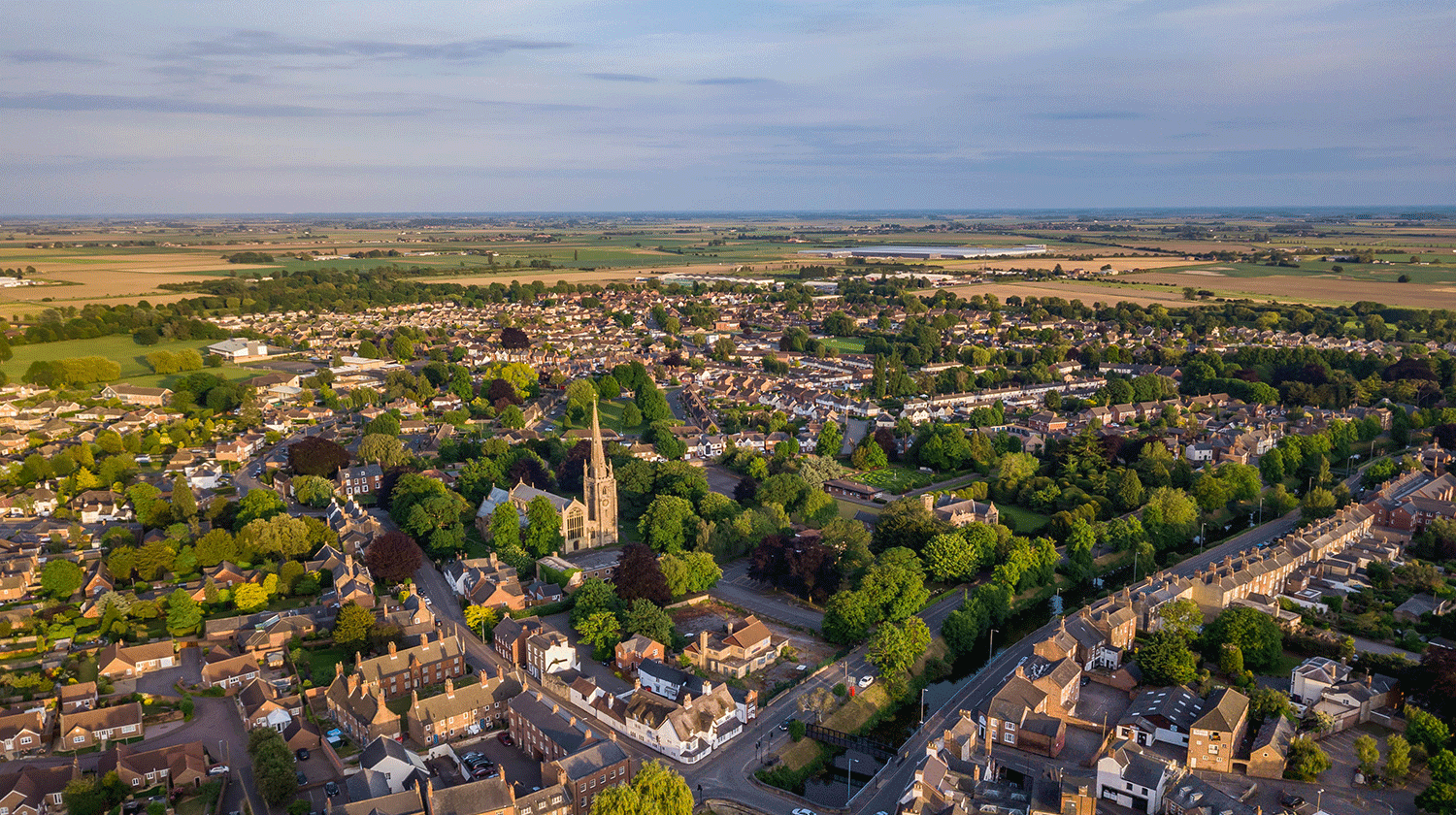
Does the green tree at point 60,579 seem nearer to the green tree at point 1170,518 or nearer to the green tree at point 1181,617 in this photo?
the green tree at point 1181,617

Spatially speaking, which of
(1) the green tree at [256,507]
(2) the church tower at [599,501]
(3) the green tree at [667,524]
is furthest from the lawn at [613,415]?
(1) the green tree at [256,507]

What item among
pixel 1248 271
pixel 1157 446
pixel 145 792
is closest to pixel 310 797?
pixel 145 792

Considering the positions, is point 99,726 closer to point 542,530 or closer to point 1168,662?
point 542,530

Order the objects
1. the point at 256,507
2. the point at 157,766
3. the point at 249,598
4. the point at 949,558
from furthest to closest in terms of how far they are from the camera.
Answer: the point at 256,507 → the point at 949,558 → the point at 249,598 → the point at 157,766

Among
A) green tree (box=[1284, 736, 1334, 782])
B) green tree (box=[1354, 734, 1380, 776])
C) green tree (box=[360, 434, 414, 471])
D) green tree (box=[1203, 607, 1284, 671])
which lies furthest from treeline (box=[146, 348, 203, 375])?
green tree (box=[1354, 734, 1380, 776])

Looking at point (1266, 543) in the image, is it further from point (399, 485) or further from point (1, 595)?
point (1, 595)

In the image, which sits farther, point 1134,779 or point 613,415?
point 613,415

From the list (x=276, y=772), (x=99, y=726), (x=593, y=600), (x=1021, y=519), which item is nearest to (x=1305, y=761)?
(x=593, y=600)

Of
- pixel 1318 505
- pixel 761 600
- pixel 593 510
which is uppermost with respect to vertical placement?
pixel 593 510
